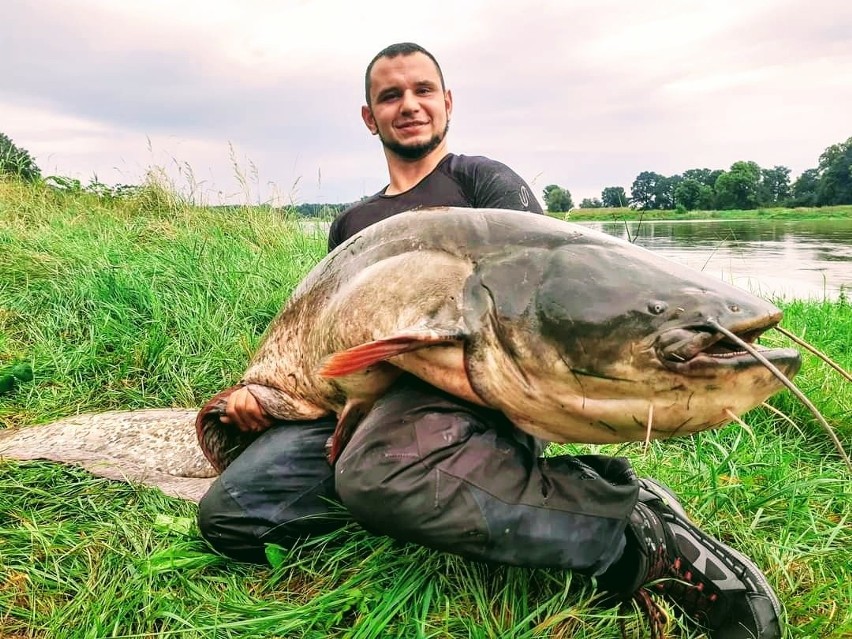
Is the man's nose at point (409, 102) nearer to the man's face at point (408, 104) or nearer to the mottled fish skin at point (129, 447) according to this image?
the man's face at point (408, 104)

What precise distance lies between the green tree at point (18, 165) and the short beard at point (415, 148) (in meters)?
5.66

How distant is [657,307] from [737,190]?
167ft

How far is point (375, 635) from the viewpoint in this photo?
1.32 metres

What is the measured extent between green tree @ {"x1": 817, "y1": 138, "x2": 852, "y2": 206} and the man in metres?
53.1

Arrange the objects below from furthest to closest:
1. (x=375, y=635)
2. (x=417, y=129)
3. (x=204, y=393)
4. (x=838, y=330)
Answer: (x=838, y=330) < (x=204, y=393) < (x=417, y=129) < (x=375, y=635)

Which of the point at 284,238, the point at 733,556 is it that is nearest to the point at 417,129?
the point at 733,556

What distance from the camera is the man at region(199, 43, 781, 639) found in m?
1.34

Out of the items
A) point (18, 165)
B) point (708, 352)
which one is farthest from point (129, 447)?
point (18, 165)

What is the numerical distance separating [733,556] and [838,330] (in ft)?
10.8

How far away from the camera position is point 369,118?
8.87ft

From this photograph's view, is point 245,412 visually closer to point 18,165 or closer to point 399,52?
point 399,52

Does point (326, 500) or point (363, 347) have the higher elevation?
point (363, 347)

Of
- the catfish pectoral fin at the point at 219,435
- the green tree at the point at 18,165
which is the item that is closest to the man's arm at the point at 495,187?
the catfish pectoral fin at the point at 219,435

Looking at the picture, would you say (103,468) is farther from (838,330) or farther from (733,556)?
(838,330)
